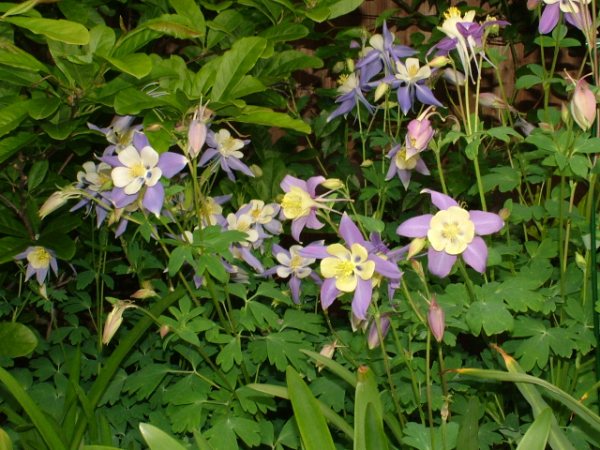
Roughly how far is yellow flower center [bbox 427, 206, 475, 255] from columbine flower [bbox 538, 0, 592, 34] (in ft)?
1.58

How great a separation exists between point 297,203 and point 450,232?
0.27 metres

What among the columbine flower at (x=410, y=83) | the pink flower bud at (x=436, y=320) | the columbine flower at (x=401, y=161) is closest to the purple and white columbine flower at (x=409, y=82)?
the columbine flower at (x=410, y=83)

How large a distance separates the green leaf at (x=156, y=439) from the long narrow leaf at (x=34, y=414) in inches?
12.3

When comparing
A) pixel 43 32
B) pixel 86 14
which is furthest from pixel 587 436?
pixel 86 14

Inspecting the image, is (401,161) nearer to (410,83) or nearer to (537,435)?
(410,83)

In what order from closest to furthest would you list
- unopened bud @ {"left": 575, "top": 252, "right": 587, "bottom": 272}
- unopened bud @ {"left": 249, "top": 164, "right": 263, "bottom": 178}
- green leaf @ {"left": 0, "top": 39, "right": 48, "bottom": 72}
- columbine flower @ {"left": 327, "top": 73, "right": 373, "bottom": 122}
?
green leaf @ {"left": 0, "top": 39, "right": 48, "bottom": 72} < unopened bud @ {"left": 575, "top": 252, "right": 587, "bottom": 272} < columbine flower @ {"left": 327, "top": 73, "right": 373, "bottom": 122} < unopened bud @ {"left": 249, "top": 164, "right": 263, "bottom": 178}

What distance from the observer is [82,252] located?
7.36 ft

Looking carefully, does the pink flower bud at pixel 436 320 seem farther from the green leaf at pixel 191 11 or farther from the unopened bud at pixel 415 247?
the green leaf at pixel 191 11

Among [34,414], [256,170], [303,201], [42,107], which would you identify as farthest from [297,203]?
[256,170]

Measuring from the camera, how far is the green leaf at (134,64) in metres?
1.33

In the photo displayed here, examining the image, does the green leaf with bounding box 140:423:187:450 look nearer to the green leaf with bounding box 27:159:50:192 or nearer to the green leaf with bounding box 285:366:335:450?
the green leaf with bounding box 285:366:335:450

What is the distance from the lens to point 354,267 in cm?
122

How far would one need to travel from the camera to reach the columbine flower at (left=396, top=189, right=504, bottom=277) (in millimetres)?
1177

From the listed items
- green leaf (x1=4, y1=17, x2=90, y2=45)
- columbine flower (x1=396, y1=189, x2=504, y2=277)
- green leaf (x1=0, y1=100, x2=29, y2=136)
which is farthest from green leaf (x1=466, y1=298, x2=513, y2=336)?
green leaf (x1=0, y1=100, x2=29, y2=136)
